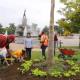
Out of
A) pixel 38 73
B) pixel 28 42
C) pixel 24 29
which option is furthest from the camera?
pixel 24 29

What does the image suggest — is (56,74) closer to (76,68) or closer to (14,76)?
(76,68)

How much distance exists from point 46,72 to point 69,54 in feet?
30.7

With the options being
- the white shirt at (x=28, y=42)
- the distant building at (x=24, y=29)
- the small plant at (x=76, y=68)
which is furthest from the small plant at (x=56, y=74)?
the distant building at (x=24, y=29)

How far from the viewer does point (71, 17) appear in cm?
4312

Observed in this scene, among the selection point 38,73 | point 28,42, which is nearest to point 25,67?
point 38,73

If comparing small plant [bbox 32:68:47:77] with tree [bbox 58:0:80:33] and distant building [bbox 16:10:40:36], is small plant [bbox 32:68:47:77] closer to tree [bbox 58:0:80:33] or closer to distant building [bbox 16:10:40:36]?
distant building [bbox 16:10:40:36]

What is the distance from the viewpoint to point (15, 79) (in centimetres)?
1251

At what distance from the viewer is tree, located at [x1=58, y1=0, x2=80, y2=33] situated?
4322 cm

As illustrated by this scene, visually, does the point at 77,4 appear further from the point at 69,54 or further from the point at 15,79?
the point at 15,79

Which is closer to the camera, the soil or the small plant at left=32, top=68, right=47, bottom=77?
the soil

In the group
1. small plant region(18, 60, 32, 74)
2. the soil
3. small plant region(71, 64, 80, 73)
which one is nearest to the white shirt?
the soil

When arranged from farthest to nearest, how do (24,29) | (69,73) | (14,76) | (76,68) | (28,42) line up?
(24,29) < (28,42) < (76,68) < (14,76) < (69,73)

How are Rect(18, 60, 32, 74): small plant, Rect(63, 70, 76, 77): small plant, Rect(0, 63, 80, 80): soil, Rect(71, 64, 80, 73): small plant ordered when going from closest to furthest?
Rect(0, 63, 80, 80): soil, Rect(63, 70, 76, 77): small plant, Rect(18, 60, 32, 74): small plant, Rect(71, 64, 80, 73): small plant

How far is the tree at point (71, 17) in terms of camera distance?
43.2 m
